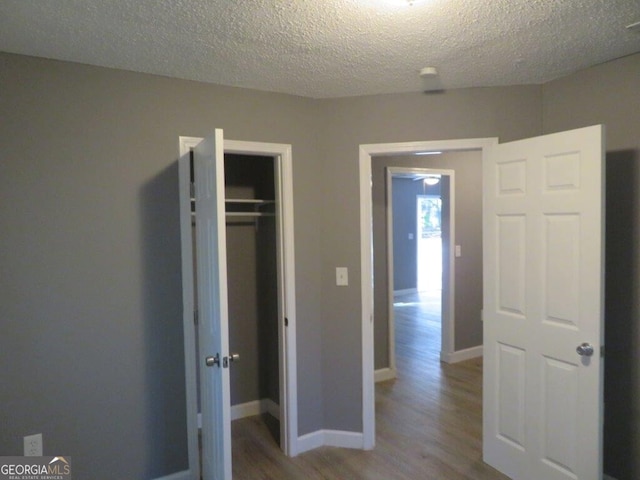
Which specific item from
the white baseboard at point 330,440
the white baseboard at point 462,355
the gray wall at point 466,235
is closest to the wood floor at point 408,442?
the white baseboard at point 330,440

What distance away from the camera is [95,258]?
2.30 m

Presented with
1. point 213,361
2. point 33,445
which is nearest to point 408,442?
point 213,361

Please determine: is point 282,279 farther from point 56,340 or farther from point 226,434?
point 56,340

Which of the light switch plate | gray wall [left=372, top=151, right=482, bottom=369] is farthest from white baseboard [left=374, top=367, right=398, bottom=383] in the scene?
the light switch plate

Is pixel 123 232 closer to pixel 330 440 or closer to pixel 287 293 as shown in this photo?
pixel 287 293

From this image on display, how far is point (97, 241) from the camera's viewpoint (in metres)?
2.31

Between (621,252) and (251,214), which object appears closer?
(621,252)

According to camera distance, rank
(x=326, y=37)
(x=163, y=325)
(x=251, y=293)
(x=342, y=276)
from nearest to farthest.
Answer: (x=326, y=37) < (x=163, y=325) < (x=342, y=276) < (x=251, y=293)

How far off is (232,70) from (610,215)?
2.24 metres

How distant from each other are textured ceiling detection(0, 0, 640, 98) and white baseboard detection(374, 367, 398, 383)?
2.78 metres

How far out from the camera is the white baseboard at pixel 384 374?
4.20 metres

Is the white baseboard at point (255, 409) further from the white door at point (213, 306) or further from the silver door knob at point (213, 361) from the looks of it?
the silver door knob at point (213, 361)

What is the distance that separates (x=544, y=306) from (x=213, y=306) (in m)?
1.77

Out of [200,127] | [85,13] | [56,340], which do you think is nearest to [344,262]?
[200,127]
